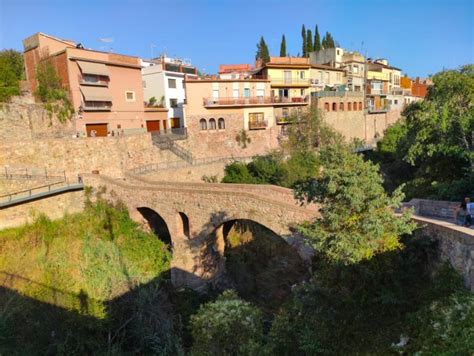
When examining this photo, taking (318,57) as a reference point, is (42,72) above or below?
below

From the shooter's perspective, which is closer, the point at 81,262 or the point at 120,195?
the point at 81,262

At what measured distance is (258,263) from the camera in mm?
20781

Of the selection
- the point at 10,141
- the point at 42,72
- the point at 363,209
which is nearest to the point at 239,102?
the point at 42,72

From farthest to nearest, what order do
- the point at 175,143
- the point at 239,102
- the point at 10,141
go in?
1. the point at 239,102
2. the point at 175,143
3. the point at 10,141

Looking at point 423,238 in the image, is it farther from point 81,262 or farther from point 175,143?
point 175,143

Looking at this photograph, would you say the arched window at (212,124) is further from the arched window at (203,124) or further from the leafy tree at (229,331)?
the leafy tree at (229,331)

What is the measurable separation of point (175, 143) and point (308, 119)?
13950mm

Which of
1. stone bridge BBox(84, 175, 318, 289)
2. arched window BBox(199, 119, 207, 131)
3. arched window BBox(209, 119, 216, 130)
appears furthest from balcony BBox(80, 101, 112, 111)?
arched window BBox(209, 119, 216, 130)

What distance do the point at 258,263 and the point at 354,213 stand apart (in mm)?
12639

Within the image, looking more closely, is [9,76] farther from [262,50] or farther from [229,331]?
[262,50]

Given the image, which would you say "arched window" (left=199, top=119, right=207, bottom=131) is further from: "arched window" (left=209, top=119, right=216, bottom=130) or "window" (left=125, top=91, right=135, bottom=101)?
"window" (left=125, top=91, right=135, bottom=101)

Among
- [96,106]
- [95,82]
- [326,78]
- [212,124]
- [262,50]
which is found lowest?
[212,124]

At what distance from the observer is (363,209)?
357 inches

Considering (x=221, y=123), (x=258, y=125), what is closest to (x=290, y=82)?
(x=258, y=125)
